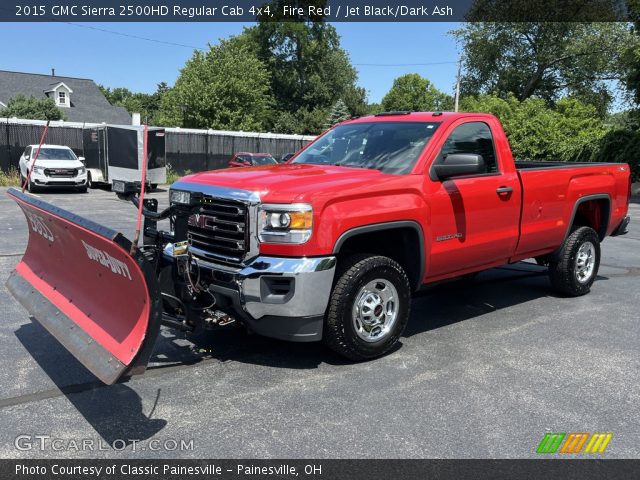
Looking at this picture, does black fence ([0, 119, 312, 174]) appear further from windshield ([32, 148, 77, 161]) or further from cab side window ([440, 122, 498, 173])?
cab side window ([440, 122, 498, 173])

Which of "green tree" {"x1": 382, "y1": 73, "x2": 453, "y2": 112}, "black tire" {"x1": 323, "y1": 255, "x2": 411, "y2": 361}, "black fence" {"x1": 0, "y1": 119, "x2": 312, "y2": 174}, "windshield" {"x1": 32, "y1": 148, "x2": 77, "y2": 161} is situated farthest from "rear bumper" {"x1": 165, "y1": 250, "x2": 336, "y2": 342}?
"green tree" {"x1": 382, "y1": 73, "x2": 453, "y2": 112}

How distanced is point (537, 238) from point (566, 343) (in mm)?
1309

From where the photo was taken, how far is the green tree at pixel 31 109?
39469mm

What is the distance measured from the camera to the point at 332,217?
4.20 meters

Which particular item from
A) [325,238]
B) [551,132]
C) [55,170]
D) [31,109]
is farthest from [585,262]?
[31,109]

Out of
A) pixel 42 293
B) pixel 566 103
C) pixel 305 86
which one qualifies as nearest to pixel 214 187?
pixel 42 293

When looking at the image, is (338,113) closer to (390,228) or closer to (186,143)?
(186,143)

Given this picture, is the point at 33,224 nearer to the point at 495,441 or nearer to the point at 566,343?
the point at 495,441

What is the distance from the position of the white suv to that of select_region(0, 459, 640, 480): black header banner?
731 inches

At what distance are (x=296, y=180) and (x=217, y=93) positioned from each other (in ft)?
148

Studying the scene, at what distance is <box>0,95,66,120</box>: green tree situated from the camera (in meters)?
39.5

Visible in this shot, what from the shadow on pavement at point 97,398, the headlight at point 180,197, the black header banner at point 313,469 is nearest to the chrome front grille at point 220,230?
the headlight at point 180,197

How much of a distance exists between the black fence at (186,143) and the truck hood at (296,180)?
76.0ft

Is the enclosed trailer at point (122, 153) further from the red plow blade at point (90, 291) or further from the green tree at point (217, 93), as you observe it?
the green tree at point (217, 93)
